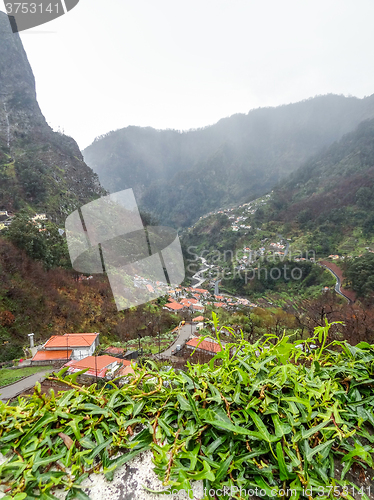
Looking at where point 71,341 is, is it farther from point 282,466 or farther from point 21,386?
point 282,466

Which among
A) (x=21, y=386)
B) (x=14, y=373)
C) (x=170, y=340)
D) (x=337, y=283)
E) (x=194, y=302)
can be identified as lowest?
(x=337, y=283)

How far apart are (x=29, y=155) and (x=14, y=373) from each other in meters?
22.4

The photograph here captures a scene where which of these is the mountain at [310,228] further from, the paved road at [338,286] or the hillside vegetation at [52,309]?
the hillside vegetation at [52,309]

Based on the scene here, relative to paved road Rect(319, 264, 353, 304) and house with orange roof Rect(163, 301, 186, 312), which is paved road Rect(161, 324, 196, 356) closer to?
house with orange roof Rect(163, 301, 186, 312)

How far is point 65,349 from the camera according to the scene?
5980 mm

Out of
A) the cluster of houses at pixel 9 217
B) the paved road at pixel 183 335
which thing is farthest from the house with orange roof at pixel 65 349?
the cluster of houses at pixel 9 217

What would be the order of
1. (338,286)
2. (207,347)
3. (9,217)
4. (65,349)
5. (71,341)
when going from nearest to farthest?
(207,347), (65,349), (71,341), (9,217), (338,286)

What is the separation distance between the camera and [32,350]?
6312 mm

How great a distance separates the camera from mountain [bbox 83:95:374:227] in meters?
63.4

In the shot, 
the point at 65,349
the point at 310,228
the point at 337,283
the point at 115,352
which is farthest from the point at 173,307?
the point at 310,228

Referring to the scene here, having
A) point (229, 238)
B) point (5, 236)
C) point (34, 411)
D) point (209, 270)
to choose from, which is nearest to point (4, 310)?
point (5, 236)

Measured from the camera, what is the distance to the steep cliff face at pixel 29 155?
58.3 ft

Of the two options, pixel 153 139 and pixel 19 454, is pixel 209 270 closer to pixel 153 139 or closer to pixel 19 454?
pixel 19 454

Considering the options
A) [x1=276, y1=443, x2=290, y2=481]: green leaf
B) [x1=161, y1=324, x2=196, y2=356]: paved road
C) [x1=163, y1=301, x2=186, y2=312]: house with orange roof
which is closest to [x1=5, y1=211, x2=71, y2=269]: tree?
[x1=163, y1=301, x2=186, y2=312]: house with orange roof
